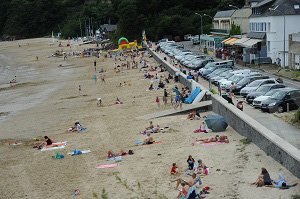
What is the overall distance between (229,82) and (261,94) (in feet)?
20.6

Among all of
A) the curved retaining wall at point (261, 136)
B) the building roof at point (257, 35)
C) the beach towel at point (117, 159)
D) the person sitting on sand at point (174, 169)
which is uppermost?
the building roof at point (257, 35)

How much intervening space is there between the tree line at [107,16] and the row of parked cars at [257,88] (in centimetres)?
5421

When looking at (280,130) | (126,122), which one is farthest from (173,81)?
(280,130)

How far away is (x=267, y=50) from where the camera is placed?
51344 mm

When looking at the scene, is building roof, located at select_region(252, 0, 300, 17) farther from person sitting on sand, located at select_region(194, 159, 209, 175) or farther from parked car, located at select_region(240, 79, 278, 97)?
person sitting on sand, located at select_region(194, 159, 209, 175)

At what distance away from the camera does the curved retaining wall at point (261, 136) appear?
16.5 meters

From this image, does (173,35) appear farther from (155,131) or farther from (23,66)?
(155,131)

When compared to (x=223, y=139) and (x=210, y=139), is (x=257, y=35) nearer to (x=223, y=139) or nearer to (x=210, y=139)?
(x=210, y=139)

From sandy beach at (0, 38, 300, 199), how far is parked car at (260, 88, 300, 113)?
294cm

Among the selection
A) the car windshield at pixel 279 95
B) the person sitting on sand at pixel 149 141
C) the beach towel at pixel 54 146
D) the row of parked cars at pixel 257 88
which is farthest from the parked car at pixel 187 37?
the person sitting on sand at pixel 149 141

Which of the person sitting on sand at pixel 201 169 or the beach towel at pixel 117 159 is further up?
the person sitting on sand at pixel 201 169

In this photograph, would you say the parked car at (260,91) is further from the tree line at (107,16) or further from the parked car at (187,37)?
the parked car at (187,37)

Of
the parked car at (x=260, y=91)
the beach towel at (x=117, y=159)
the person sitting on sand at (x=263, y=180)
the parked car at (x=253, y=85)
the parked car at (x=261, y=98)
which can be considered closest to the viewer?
the person sitting on sand at (x=263, y=180)

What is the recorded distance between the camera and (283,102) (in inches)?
1022
